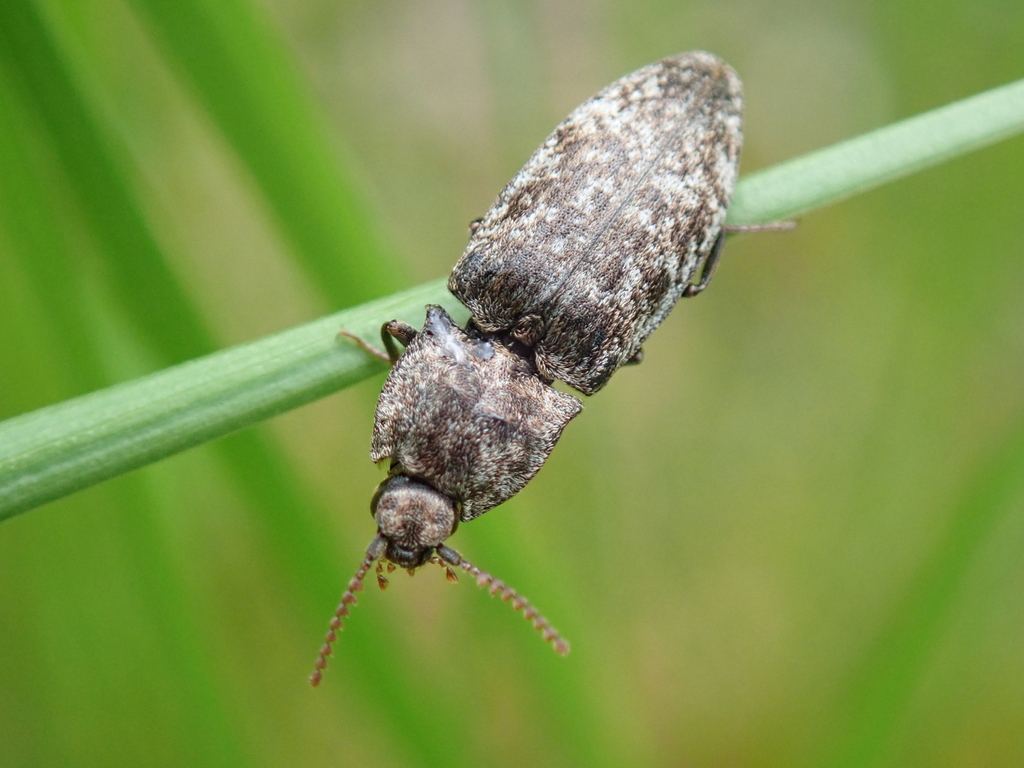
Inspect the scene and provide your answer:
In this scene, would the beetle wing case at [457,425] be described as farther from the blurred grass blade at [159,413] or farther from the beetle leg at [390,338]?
the blurred grass blade at [159,413]

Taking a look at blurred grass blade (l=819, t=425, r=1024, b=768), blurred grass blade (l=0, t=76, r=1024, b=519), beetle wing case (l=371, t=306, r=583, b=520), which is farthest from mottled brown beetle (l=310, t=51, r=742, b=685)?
blurred grass blade (l=819, t=425, r=1024, b=768)

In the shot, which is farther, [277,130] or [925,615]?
[925,615]

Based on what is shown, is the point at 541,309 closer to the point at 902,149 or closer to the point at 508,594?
the point at 508,594

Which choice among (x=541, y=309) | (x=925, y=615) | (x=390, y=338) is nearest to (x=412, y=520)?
(x=390, y=338)

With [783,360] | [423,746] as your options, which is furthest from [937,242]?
[423,746]

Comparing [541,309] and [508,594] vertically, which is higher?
A: [541,309]

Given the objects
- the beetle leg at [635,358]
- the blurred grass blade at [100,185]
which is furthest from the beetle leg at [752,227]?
the blurred grass blade at [100,185]

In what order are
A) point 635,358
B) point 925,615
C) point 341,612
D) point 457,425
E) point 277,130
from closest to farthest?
point 277,130
point 341,612
point 457,425
point 925,615
point 635,358
